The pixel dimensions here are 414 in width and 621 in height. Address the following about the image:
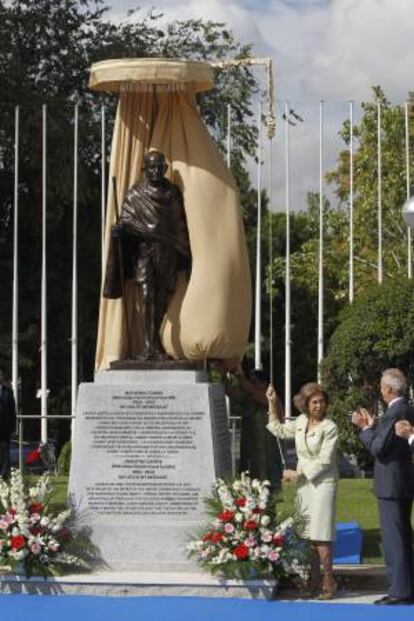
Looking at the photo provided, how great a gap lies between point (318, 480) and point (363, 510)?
18.7ft

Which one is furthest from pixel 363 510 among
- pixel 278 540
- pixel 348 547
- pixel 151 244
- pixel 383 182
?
pixel 383 182

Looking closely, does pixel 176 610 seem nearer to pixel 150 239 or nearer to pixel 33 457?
pixel 150 239

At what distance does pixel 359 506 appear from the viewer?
53.6ft

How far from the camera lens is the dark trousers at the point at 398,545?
10008 mm

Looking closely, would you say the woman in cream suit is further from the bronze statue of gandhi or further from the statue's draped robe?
the statue's draped robe

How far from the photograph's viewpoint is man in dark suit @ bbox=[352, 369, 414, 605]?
9.90m

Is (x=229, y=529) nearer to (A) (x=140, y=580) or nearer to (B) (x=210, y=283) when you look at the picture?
(A) (x=140, y=580)

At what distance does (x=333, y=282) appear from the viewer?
137 ft

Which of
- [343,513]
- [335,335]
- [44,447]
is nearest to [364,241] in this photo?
[335,335]

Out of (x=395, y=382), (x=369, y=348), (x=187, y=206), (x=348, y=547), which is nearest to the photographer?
(x=395, y=382)

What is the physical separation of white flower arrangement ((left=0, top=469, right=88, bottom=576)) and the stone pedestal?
0.31 m

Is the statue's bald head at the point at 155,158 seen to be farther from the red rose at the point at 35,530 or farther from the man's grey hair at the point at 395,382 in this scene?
the red rose at the point at 35,530

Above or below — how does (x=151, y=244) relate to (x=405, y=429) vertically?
above

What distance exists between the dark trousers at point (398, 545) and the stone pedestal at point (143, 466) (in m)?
1.53
